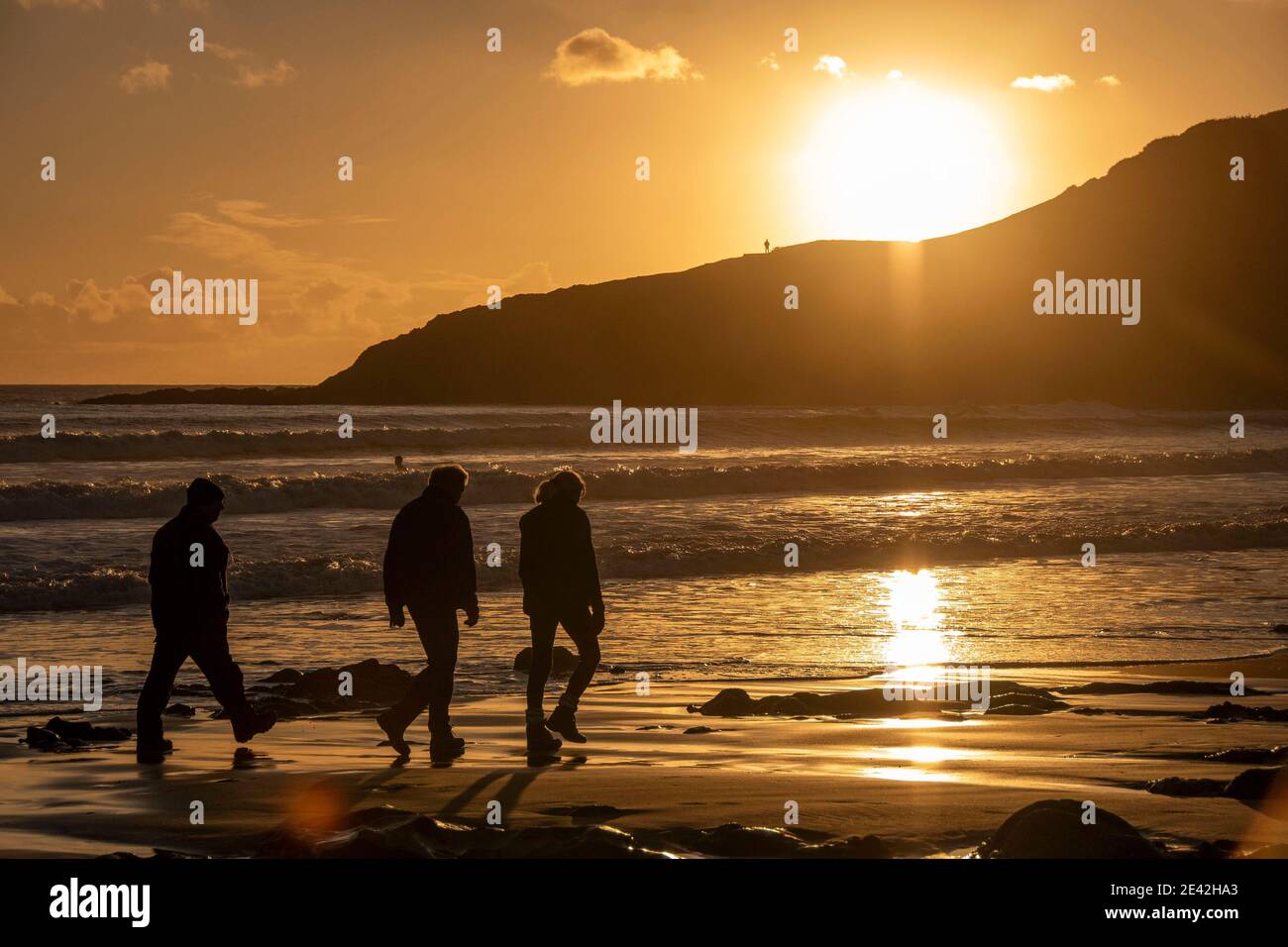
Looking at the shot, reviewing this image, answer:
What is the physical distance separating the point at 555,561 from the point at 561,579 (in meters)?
0.13

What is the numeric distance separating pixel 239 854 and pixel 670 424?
232 feet

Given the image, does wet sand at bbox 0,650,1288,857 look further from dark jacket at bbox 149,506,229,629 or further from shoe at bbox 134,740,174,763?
dark jacket at bbox 149,506,229,629

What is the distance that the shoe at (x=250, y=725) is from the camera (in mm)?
8773

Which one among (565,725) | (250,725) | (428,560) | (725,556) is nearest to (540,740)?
(565,725)

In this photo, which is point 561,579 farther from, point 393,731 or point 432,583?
point 393,731

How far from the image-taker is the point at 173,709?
1043cm

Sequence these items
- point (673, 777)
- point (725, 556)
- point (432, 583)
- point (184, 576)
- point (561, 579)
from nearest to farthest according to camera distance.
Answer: point (673, 777), point (432, 583), point (184, 576), point (561, 579), point (725, 556)

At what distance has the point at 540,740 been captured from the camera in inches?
345

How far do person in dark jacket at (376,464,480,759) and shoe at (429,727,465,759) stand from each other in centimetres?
3

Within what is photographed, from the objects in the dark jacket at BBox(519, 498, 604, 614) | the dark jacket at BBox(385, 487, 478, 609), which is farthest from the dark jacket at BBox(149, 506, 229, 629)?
the dark jacket at BBox(519, 498, 604, 614)

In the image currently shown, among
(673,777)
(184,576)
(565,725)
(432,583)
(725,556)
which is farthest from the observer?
(725,556)

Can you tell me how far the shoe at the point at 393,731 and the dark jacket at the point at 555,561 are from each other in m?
1.18

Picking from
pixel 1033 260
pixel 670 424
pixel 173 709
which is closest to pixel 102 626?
pixel 173 709
